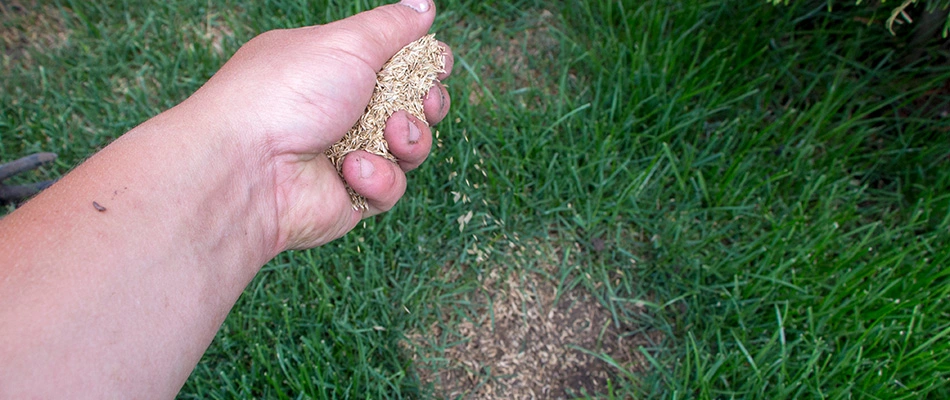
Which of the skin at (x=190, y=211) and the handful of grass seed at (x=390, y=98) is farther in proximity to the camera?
the handful of grass seed at (x=390, y=98)

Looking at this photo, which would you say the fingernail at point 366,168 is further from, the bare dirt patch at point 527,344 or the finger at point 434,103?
the bare dirt patch at point 527,344

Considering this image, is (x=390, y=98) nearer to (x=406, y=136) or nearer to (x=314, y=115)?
(x=406, y=136)

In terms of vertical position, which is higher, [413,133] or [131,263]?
[131,263]

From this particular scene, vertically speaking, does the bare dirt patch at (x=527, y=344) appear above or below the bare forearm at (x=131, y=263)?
below

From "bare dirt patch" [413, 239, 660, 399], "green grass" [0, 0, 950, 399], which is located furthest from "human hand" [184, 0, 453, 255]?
"bare dirt patch" [413, 239, 660, 399]

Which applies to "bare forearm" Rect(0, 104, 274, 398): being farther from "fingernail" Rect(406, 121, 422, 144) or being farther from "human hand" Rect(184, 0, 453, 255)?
"fingernail" Rect(406, 121, 422, 144)

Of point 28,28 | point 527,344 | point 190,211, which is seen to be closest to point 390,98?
point 190,211

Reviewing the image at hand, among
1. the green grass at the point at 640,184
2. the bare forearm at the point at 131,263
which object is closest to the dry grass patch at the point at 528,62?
the green grass at the point at 640,184
